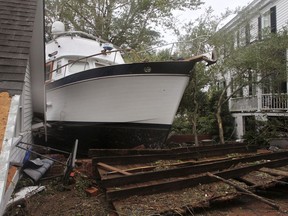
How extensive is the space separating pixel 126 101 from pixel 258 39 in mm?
8229

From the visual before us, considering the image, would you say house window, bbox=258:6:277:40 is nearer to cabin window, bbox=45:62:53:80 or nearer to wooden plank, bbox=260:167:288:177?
cabin window, bbox=45:62:53:80

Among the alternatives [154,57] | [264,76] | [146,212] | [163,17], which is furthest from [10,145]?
[163,17]

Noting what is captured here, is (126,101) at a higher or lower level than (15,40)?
lower

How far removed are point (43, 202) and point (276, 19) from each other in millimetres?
15405

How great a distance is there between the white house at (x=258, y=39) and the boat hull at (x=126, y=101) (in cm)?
663

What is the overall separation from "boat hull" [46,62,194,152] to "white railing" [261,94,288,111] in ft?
23.0

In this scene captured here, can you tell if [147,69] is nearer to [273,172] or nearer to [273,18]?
[273,172]

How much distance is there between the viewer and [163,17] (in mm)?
21484

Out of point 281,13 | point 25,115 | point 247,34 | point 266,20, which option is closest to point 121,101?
point 25,115

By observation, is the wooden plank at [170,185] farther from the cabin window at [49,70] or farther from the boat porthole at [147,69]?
the cabin window at [49,70]

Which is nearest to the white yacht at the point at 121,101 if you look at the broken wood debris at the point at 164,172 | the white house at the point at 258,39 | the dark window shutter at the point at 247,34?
the broken wood debris at the point at 164,172

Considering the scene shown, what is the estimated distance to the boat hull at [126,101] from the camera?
335 inches

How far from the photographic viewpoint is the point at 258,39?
44.9ft

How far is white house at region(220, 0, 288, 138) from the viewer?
14.2 m
